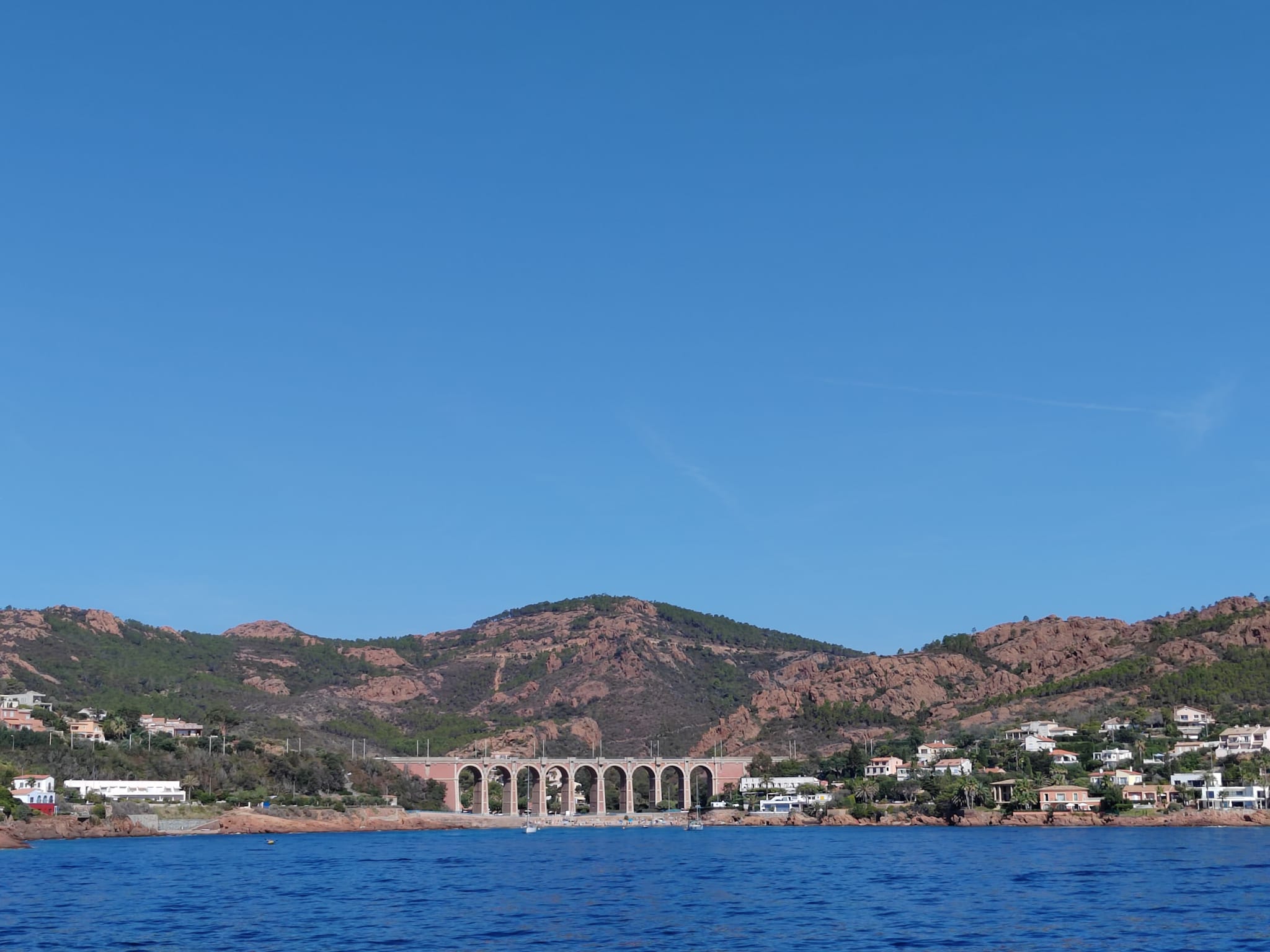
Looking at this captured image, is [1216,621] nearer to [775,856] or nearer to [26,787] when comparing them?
[775,856]

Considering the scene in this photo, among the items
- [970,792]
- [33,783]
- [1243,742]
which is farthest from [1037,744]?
[33,783]

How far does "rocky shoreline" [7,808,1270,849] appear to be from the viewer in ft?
335

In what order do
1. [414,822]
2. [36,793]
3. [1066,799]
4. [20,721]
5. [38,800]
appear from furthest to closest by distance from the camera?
1. [414,822]
2. [20,721]
3. [1066,799]
4. [36,793]
5. [38,800]

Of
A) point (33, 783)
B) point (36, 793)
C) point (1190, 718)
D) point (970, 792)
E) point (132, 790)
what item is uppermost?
point (1190, 718)

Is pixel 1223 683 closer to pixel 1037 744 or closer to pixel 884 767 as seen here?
pixel 1037 744

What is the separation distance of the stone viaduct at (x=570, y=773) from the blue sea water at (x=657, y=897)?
79.5m

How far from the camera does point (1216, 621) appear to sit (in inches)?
7461

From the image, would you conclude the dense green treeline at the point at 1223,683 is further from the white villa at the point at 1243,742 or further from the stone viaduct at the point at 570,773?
the stone viaduct at the point at 570,773

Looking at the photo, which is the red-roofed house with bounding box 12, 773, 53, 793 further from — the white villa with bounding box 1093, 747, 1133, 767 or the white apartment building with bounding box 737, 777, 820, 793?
the white villa with bounding box 1093, 747, 1133, 767

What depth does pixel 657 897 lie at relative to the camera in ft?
182

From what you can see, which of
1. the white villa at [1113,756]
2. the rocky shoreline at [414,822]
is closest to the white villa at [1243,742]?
the white villa at [1113,756]

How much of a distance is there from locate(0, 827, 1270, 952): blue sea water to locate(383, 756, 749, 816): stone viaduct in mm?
79478

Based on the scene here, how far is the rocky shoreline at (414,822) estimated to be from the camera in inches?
4016

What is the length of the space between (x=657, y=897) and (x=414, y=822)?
87.8 metres
